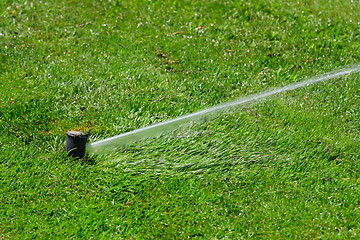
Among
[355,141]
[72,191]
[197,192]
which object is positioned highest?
[72,191]

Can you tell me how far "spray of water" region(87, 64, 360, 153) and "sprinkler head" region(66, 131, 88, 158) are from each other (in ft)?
0.59

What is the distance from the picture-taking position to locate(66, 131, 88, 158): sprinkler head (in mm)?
4141

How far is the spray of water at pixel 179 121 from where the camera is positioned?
450 centimetres

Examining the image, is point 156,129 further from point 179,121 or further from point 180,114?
point 180,114

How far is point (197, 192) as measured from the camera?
4.05 meters

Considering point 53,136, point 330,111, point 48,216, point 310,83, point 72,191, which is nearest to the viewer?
point 48,216

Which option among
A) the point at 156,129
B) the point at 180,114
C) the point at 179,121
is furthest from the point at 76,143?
the point at 180,114

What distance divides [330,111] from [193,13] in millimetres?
2695

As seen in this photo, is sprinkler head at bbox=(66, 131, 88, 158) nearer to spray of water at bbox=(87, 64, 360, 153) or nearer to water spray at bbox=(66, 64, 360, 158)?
water spray at bbox=(66, 64, 360, 158)

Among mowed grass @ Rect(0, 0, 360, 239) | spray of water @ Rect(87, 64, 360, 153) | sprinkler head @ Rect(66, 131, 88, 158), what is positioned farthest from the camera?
spray of water @ Rect(87, 64, 360, 153)

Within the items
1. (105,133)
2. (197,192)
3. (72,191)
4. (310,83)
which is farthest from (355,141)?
(72,191)

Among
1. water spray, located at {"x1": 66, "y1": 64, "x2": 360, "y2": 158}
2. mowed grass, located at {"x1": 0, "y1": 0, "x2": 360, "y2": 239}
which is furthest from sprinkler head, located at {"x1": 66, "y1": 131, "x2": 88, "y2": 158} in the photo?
mowed grass, located at {"x1": 0, "y1": 0, "x2": 360, "y2": 239}

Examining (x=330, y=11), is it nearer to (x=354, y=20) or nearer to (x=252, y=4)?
(x=354, y=20)

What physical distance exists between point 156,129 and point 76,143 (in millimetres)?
813
